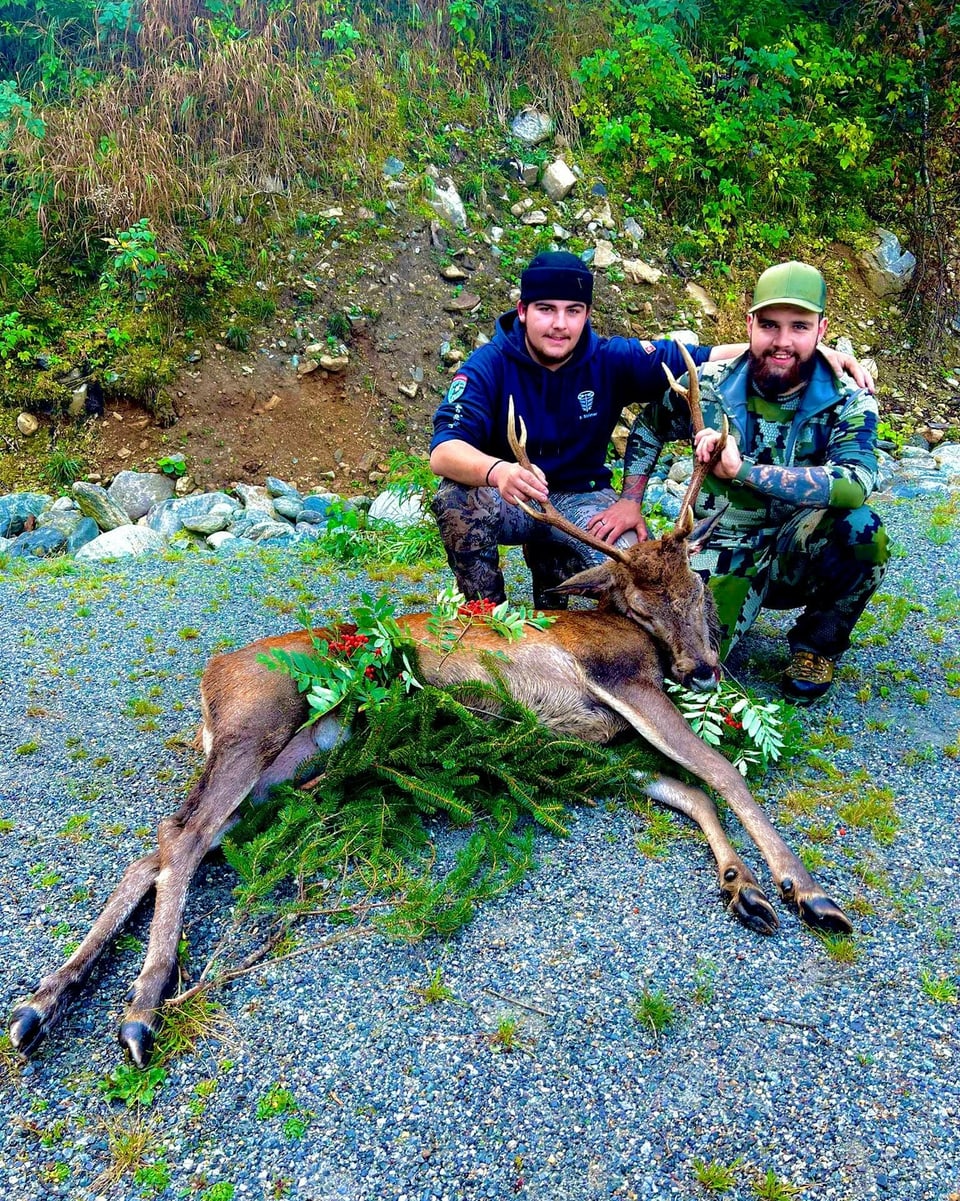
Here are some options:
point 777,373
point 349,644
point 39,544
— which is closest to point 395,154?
point 39,544

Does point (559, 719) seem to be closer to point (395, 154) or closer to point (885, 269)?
point (395, 154)

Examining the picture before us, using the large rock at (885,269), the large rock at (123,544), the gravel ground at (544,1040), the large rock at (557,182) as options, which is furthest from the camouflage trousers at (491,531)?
the large rock at (885,269)

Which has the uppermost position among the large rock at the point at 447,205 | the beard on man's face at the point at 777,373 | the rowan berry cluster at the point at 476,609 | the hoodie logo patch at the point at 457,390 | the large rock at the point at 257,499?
the large rock at the point at 447,205

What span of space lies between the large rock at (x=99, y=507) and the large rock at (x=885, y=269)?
983 centimetres

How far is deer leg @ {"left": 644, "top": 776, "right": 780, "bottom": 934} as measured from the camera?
3.34m

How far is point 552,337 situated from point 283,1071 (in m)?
3.54

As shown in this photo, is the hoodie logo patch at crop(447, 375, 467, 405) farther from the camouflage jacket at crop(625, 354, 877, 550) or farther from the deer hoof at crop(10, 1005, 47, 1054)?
the deer hoof at crop(10, 1005, 47, 1054)

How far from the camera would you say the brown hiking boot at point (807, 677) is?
4863 mm

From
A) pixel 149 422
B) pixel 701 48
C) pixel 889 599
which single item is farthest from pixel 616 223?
pixel 889 599

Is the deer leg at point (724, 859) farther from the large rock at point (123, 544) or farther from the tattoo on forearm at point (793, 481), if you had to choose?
the large rock at point (123, 544)

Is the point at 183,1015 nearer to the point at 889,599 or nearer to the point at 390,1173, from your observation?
the point at 390,1173

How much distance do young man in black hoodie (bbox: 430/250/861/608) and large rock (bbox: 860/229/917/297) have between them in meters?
8.72

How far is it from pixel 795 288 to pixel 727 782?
231cm

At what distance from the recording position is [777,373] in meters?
4.69
